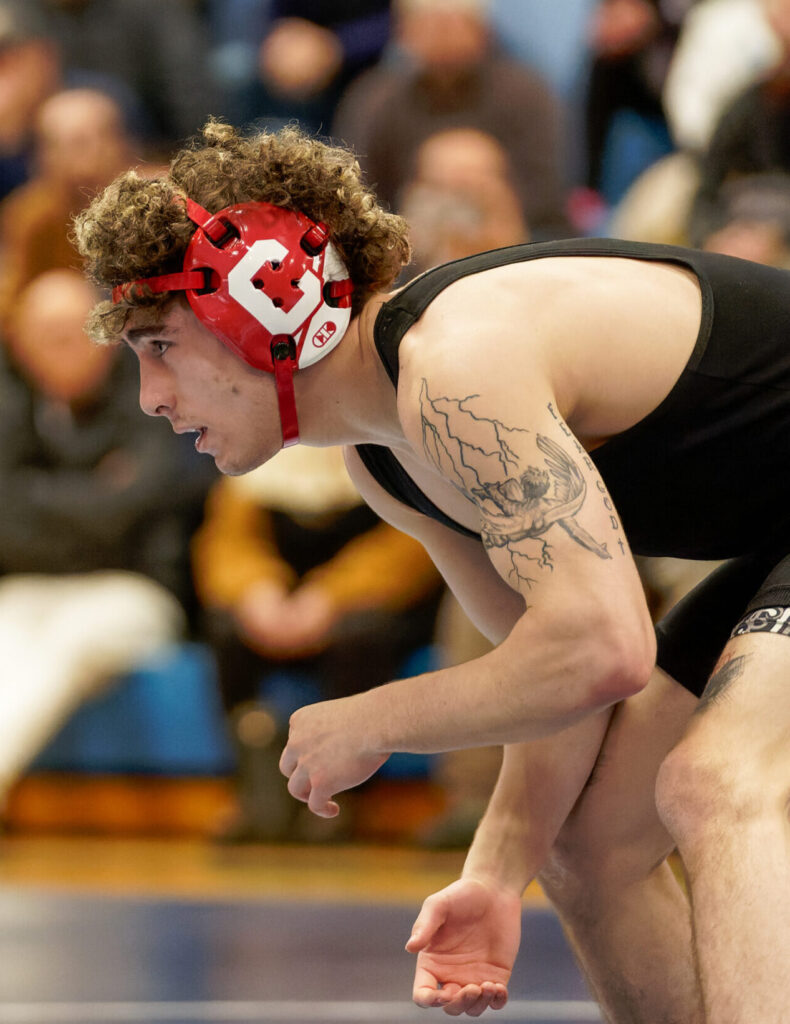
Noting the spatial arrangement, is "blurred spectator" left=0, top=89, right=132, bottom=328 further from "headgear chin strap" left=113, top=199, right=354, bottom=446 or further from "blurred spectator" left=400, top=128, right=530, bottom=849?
"headgear chin strap" left=113, top=199, right=354, bottom=446

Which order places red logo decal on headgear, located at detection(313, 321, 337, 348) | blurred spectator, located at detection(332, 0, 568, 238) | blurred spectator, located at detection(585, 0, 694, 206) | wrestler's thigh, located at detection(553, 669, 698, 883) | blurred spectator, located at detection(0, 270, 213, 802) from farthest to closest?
blurred spectator, located at detection(585, 0, 694, 206) < blurred spectator, located at detection(332, 0, 568, 238) < blurred spectator, located at detection(0, 270, 213, 802) < wrestler's thigh, located at detection(553, 669, 698, 883) < red logo decal on headgear, located at detection(313, 321, 337, 348)

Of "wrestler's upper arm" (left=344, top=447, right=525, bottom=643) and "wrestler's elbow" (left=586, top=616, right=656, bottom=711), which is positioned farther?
"wrestler's upper arm" (left=344, top=447, right=525, bottom=643)

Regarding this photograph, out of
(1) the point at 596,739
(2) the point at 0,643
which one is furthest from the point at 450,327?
(2) the point at 0,643

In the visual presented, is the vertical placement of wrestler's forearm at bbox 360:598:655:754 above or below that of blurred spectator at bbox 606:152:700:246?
above

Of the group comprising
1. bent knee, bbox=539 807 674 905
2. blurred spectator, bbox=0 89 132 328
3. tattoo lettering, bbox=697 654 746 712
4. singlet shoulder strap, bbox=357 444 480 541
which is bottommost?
blurred spectator, bbox=0 89 132 328

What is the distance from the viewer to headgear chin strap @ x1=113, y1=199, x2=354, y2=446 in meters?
2.45

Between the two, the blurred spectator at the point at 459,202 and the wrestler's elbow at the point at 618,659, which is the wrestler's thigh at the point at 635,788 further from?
the blurred spectator at the point at 459,202

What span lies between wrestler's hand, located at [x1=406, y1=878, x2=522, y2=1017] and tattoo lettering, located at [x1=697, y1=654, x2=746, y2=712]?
2.02 feet

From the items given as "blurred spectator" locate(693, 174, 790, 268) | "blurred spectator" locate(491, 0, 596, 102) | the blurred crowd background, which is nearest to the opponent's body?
the blurred crowd background

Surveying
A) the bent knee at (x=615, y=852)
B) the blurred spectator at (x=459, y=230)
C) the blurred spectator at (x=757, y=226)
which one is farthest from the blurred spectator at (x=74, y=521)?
the bent knee at (x=615, y=852)

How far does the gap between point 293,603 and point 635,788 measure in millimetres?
2938

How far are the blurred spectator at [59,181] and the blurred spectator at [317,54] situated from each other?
81 cm

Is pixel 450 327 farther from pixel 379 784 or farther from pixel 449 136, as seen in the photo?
pixel 449 136

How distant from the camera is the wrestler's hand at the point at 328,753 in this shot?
2.31 m
